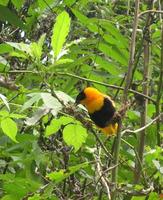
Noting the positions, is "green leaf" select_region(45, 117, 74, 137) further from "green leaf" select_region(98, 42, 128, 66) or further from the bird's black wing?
"green leaf" select_region(98, 42, 128, 66)

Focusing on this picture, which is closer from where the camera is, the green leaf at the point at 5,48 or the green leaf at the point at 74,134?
the green leaf at the point at 74,134

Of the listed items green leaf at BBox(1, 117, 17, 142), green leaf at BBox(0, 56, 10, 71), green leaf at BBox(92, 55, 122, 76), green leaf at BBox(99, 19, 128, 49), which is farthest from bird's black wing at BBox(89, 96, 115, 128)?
green leaf at BBox(1, 117, 17, 142)

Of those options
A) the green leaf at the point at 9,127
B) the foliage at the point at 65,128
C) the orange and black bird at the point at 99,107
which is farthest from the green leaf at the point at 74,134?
the orange and black bird at the point at 99,107

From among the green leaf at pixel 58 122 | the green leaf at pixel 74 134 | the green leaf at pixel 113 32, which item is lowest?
the green leaf at pixel 74 134

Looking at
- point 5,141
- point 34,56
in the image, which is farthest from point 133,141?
point 34,56

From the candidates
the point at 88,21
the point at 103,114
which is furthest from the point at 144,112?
the point at 88,21

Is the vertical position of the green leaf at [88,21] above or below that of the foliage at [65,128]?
above

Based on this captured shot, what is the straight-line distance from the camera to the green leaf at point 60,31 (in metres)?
1.16

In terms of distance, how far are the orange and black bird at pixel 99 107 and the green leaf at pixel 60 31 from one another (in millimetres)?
596

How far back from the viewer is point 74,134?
136 centimetres

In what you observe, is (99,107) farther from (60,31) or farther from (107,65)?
(60,31)

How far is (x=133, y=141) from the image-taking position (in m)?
1.82

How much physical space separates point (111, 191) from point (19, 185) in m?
0.34

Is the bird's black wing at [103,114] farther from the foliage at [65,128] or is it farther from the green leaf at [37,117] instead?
the green leaf at [37,117]
